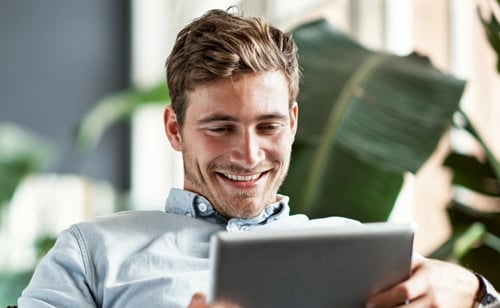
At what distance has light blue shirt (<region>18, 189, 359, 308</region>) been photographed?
1396 mm

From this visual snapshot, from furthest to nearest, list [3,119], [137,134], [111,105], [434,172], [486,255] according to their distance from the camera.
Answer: [137,134] → [3,119] → [111,105] → [434,172] → [486,255]

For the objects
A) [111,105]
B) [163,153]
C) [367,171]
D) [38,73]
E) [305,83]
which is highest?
[305,83]

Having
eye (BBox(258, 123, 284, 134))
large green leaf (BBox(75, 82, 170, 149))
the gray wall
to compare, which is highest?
eye (BBox(258, 123, 284, 134))

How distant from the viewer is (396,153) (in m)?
1.81

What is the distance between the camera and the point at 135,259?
144 centimetres

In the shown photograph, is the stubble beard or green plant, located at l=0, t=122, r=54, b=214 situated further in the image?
green plant, located at l=0, t=122, r=54, b=214

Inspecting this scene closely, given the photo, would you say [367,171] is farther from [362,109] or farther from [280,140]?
[280,140]

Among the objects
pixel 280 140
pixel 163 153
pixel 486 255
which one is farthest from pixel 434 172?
pixel 163 153

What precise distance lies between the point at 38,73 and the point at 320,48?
293cm

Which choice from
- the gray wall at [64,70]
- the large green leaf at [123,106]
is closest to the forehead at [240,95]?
the large green leaf at [123,106]

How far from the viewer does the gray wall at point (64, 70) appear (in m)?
4.66

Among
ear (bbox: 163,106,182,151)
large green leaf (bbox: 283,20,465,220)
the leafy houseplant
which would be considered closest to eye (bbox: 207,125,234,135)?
ear (bbox: 163,106,182,151)

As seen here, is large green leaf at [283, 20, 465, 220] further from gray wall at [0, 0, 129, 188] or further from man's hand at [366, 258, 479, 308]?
gray wall at [0, 0, 129, 188]

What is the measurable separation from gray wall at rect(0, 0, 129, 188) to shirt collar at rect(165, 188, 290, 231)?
10.6 ft
